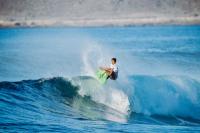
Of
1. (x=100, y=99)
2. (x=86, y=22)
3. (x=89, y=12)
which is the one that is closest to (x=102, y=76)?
(x=100, y=99)

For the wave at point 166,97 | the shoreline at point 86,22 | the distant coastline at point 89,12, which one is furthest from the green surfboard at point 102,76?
the shoreline at point 86,22

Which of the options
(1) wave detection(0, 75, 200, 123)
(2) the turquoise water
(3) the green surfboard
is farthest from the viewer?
(3) the green surfboard

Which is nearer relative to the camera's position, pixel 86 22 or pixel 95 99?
pixel 95 99

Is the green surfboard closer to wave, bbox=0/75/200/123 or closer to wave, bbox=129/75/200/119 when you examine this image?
wave, bbox=0/75/200/123

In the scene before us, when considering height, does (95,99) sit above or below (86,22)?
below

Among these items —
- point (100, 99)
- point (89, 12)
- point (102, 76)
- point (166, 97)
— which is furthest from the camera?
point (89, 12)

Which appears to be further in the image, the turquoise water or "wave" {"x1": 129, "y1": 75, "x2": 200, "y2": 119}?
"wave" {"x1": 129, "y1": 75, "x2": 200, "y2": 119}

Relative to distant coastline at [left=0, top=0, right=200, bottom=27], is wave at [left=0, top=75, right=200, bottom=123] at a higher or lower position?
lower

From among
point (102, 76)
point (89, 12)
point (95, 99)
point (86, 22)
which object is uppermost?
point (86, 22)

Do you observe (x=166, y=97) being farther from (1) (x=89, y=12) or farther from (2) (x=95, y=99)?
(1) (x=89, y=12)

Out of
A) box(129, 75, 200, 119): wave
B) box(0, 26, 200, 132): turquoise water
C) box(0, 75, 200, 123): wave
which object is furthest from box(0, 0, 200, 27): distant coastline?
box(129, 75, 200, 119): wave

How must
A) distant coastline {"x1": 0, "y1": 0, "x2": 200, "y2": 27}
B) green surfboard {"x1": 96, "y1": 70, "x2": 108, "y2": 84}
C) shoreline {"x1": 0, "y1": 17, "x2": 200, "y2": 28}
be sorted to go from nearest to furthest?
green surfboard {"x1": 96, "y1": 70, "x2": 108, "y2": 84} → distant coastline {"x1": 0, "y1": 0, "x2": 200, "y2": 27} → shoreline {"x1": 0, "y1": 17, "x2": 200, "y2": 28}

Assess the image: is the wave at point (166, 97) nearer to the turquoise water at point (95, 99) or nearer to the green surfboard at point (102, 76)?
the turquoise water at point (95, 99)

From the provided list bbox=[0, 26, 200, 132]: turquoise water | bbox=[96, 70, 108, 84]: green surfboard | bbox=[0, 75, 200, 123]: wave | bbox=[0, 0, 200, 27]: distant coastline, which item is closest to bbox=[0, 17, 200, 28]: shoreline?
bbox=[0, 0, 200, 27]: distant coastline
